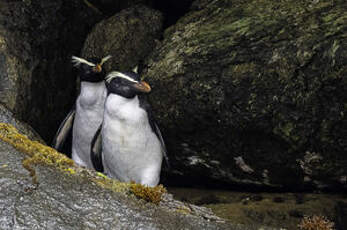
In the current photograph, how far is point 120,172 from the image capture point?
28.0 feet

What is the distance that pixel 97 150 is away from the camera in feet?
29.5

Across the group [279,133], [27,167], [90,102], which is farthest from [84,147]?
[27,167]

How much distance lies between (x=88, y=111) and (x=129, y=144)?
1.53 m

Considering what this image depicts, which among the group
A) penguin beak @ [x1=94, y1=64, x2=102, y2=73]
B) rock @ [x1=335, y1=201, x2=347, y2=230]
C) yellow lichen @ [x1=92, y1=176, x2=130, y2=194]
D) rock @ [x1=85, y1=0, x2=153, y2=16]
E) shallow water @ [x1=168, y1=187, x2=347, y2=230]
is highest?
rock @ [x1=85, y1=0, x2=153, y2=16]

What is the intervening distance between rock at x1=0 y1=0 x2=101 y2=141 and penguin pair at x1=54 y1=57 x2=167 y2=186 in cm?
69

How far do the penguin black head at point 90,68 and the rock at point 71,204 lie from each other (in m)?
3.54

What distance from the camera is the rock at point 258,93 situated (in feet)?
24.0

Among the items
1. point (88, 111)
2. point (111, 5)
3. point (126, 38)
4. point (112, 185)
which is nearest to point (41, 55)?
point (88, 111)

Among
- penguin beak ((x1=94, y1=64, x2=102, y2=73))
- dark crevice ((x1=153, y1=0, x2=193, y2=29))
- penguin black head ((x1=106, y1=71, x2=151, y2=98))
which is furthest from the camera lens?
dark crevice ((x1=153, y1=0, x2=193, y2=29))

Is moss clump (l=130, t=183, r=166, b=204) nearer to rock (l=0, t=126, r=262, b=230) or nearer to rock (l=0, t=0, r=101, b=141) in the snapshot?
rock (l=0, t=126, r=262, b=230)

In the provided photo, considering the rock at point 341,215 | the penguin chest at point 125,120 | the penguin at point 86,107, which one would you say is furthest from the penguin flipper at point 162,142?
the rock at point 341,215

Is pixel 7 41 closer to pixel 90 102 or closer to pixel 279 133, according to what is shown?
pixel 90 102

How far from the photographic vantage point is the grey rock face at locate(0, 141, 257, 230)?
15.0ft

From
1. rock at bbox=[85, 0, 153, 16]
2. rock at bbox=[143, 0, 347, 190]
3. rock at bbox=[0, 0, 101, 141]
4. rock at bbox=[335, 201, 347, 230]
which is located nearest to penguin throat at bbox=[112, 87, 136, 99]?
rock at bbox=[143, 0, 347, 190]
